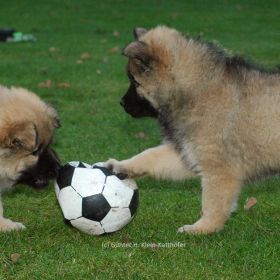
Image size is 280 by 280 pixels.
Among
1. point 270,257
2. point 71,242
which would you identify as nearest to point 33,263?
point 71,242

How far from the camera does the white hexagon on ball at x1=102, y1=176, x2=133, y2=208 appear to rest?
3918mm

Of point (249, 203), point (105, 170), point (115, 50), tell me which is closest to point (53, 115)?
point (105, 170)

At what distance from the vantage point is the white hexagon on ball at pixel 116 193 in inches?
154

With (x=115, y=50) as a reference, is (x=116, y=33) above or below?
below

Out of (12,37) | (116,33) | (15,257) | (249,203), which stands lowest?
(116,33)

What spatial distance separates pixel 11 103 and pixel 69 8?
51.8 ft

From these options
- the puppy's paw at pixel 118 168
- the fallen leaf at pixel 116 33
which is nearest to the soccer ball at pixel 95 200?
the puppy's paw at pixel 118 168

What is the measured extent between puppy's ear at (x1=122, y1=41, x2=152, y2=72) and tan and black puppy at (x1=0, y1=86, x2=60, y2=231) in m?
0.65

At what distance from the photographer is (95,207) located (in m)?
3.88

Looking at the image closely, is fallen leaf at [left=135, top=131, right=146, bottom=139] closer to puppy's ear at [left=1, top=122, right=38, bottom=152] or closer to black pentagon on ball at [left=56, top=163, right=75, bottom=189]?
black pentagon on ball at [left=56, top=163, right=75, bottom=189]

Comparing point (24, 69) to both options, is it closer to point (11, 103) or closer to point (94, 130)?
point (94, 130)

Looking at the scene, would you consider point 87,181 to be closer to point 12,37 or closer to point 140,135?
point 140,135

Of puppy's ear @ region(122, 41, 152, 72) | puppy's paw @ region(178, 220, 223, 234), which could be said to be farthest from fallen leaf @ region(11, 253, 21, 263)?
puppy's ear @ region(122, 41, 152, 72)

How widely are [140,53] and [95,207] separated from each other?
1.05 m
